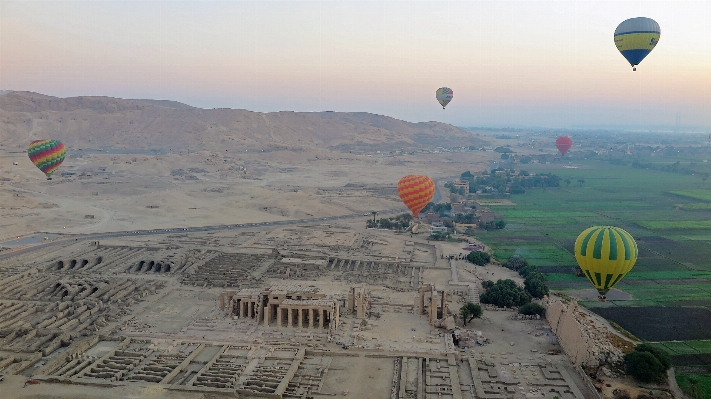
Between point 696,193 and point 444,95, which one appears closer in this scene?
point 444,95

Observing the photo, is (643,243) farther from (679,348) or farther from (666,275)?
(679,348)

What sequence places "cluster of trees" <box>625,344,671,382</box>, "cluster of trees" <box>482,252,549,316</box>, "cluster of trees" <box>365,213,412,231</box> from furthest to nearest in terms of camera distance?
"cluster of trees" <box>365,213,412,231</box>, "cluster of trees" <box>482,252,549,316</box>, "cluster of trees" <box>625,344,671,382</box>

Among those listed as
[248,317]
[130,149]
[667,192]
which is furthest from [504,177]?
[130,149]

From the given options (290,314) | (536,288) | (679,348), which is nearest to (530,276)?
(536,288)

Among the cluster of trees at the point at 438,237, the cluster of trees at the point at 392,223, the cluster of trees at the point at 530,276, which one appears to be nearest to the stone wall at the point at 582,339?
the cluster of trees at the point at 530,276

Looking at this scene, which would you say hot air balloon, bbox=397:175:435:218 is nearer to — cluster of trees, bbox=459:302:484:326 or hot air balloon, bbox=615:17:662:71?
hot air balloon, bbox=615:17:662:71

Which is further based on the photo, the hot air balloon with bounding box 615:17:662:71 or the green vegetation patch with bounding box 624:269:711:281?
the green vegetation patch with bounding box 624:269:711:281

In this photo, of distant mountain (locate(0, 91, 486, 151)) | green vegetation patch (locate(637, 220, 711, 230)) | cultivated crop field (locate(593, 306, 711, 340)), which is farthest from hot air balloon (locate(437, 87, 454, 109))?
distant mountain (locate(0, 91, 486, 151))
